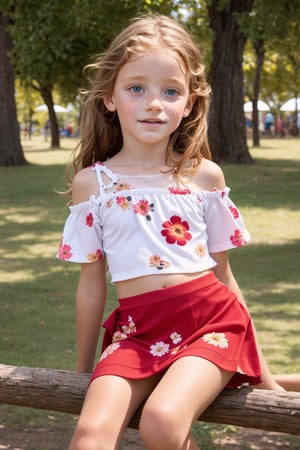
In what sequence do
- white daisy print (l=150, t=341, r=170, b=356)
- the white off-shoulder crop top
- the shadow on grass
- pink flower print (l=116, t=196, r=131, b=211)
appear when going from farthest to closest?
the shadow on grass → pink flower print (l=116, t=196, r=131, b=211) → the white off-shoulder crop top → white daisy print (l=150, t=341, r=170, b=356)

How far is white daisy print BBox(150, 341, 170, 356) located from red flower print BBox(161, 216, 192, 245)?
39 centimetres

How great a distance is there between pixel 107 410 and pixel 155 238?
70 centimetres

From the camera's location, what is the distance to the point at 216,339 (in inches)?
123

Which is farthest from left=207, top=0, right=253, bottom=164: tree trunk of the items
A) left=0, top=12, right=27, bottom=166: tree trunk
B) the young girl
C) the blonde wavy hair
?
the young girl

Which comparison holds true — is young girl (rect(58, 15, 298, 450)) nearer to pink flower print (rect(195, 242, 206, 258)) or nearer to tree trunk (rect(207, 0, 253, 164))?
pink flower print (rect(195, 242, 206, 258))

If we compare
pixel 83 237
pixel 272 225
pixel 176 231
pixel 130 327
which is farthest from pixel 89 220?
pixel 272 225

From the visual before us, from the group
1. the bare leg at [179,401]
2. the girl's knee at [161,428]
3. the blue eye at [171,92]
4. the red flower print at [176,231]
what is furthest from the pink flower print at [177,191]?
the girl's knee at [161,428]

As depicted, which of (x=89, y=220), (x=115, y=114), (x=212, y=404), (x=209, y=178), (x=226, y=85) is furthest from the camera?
(x=226, y=85)

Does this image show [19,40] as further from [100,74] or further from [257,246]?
[100,74]

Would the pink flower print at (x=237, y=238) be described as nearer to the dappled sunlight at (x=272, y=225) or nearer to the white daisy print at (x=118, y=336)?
the white daisy print at (x=118, y=336)

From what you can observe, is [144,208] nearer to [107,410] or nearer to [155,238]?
[155,238]

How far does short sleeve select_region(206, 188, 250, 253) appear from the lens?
11.5 ft

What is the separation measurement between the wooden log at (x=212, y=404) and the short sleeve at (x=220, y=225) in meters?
0.61

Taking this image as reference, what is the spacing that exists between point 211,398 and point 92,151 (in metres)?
1.19
